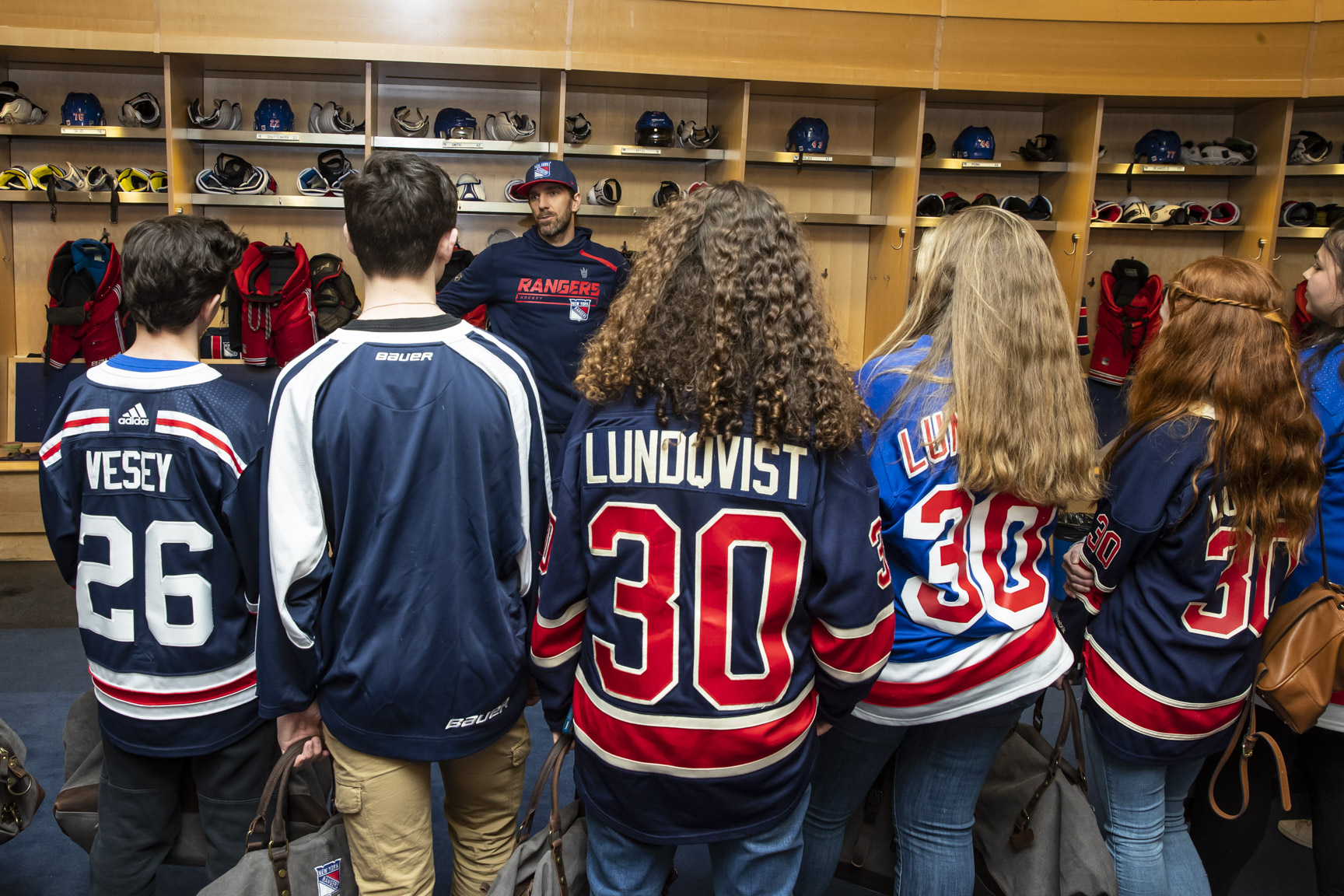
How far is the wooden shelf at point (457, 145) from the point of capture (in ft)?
14.2

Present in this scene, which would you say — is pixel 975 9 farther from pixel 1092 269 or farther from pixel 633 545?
pixel 633 545

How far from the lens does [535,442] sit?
1.38 meters

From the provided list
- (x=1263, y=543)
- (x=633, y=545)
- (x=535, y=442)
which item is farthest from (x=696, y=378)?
(x=1263, y=543)

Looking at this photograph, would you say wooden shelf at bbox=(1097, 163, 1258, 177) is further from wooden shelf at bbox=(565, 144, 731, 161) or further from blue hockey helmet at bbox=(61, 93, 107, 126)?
blue hockey helmet at bbox=(61, 93, 107, 126)

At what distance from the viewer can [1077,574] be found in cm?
162

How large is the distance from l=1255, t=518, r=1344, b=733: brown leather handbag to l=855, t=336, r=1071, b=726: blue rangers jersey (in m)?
0.47

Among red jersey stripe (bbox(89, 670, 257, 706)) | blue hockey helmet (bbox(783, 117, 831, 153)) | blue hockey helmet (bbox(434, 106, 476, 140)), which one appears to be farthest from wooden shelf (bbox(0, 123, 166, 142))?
red jersey stripe (bbox(89, 670, 257, 706))

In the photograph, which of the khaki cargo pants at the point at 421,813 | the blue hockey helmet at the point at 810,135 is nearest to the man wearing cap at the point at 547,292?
the blue hockey helmet at the point at 810,135

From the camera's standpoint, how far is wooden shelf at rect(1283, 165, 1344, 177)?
15.4ft

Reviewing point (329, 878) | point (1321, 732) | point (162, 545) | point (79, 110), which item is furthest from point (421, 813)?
point (79, 110)

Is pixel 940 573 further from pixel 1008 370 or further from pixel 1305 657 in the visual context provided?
pixel 1305 657

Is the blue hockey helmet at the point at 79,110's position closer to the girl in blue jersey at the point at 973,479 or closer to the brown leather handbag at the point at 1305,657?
the girl in blue jersey at the point at 973,479

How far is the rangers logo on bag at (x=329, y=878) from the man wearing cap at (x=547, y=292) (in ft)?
7.16

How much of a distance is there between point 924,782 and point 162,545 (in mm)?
1261
